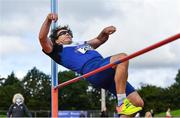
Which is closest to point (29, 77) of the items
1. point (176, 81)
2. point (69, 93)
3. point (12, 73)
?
point (12, 73)

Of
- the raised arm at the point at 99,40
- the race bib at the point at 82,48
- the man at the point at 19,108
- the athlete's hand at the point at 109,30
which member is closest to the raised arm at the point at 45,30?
the race bib at the point at 82,48

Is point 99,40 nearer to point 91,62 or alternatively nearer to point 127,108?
point 91,62

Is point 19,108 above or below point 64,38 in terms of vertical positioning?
below

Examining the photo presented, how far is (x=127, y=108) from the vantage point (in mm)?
A: 5035

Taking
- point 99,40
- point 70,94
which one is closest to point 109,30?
point 99,40

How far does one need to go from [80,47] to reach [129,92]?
2.36ft

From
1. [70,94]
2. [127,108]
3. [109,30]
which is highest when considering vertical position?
[70,94]

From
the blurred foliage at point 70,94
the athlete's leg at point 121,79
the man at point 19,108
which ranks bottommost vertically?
the athlete's leg at point 121,79

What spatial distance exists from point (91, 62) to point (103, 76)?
0.77ft

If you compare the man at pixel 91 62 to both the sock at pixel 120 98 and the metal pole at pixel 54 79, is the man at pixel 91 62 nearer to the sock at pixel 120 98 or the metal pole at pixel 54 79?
the sock at pixel 120 98

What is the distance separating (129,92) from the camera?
17.0ft

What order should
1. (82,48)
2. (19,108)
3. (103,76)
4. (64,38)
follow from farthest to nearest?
(19,108), (64,38), (82,48), (103,76)

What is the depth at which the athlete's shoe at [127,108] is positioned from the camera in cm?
486

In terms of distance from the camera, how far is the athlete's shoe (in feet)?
15.9
